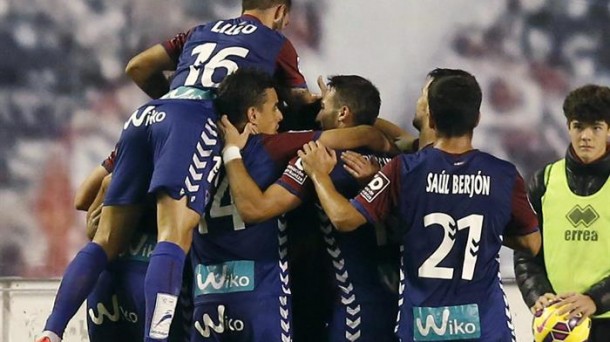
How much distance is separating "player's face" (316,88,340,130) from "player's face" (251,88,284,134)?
18cm

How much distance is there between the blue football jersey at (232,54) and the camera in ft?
14.9

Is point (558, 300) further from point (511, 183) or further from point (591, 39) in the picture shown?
point (591, 39)

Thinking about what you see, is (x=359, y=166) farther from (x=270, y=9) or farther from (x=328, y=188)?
(x=270, y=9)

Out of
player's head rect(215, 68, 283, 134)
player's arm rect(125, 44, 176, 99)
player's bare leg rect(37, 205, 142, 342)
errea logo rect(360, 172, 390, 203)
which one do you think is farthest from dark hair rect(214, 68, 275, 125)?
player's arm rect(125, 44, 176, 99)

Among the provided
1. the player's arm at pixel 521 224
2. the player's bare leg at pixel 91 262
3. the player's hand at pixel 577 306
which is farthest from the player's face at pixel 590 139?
the player's bare leg at pixel 91 262

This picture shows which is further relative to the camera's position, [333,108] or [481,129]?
[481,129]

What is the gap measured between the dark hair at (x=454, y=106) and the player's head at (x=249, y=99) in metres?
0.70

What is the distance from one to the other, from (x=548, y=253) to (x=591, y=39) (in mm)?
2276

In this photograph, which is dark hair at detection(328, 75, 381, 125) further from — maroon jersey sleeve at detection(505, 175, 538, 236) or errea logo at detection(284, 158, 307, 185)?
maroon jersey sleeve at detection(505, 175, 538, 236)

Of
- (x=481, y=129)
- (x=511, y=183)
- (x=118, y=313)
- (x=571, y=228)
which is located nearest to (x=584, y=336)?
(x=571, y=228)

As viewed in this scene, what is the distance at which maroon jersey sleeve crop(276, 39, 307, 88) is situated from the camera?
15.3ft

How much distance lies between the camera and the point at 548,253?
4.98 meters

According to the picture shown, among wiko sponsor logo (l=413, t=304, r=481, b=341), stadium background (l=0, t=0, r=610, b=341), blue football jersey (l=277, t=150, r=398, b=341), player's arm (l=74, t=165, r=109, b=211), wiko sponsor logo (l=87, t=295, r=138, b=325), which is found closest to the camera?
wiko sponsor logo (l=413, t=304, r=481, b=341)

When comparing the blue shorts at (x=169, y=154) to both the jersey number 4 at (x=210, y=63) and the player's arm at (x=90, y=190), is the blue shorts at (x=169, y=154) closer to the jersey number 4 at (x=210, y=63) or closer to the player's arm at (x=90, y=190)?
the jersey number 4 at (x=210, y=63)
